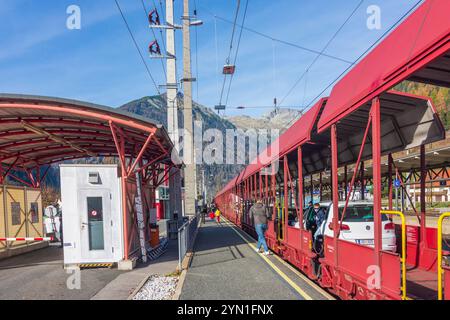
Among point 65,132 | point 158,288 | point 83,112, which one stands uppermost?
point 83,112

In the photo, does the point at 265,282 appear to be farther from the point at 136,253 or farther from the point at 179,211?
the point at 179,211

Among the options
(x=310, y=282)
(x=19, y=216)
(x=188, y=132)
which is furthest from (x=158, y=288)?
(x=188, y=132)

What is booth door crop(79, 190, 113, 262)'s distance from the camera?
11.2 meters

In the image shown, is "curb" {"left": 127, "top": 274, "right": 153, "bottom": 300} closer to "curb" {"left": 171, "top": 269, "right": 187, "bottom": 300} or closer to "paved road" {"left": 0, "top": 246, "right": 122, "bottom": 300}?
"curb" {"left": 171, "top": 269, "right": 187, "bottom": 300}

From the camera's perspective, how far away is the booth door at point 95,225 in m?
11.2

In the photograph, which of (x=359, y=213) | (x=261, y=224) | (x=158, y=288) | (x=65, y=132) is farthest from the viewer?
A: (x=65, y=132)

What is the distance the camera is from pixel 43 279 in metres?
9.91

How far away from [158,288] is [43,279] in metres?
3.53

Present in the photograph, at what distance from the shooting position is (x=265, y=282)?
851 centimetres

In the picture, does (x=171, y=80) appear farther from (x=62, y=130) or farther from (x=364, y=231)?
(x=364, y=231)

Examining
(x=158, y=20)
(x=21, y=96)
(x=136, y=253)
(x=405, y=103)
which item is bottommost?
(x=136, y=253)

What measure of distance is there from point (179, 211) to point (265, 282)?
478 inches

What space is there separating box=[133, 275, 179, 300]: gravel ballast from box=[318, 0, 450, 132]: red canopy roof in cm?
471
